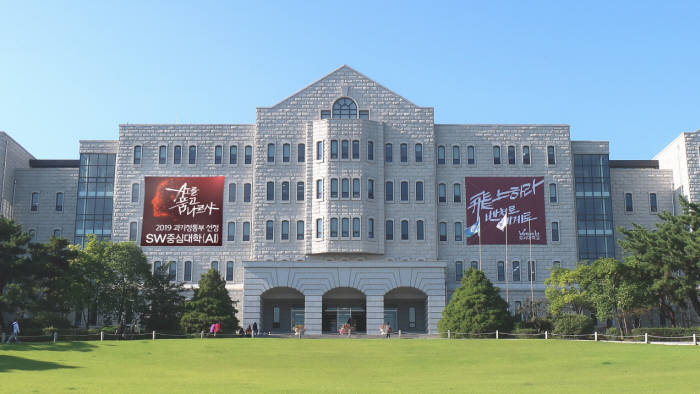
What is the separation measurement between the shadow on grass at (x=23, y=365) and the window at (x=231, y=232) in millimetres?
32278

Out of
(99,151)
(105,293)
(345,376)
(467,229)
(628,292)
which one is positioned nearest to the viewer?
(345,376)

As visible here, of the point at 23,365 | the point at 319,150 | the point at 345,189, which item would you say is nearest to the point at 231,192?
the point at 319,150

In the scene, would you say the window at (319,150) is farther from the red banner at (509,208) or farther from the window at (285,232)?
the red banner at (509,208)

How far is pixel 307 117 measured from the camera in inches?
2724

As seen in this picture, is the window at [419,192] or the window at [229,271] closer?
the window at [229,271]

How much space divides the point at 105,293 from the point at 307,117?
22.8 meters

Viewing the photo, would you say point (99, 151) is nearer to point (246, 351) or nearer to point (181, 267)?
point (181, 267)

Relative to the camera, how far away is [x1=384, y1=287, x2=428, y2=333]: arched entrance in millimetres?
66312

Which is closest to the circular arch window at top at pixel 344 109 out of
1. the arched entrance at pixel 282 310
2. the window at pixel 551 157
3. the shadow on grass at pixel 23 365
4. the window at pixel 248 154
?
the window at pixel 248 154

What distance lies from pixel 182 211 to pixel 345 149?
14956 millimetres

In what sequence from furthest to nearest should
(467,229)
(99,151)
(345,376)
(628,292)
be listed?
(99,151) → (467,229) → (628,292) → (345,376)

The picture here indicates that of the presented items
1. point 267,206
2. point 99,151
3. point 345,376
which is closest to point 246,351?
point 345,376

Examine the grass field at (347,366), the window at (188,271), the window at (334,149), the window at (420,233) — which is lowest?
the grass field at (347,366)

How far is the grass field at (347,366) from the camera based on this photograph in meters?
27.4
